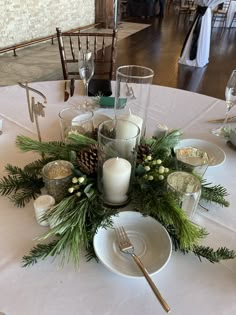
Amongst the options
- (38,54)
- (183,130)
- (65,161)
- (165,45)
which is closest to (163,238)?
(65,161)

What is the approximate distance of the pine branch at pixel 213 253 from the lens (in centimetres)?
58

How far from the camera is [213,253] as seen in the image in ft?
1.90

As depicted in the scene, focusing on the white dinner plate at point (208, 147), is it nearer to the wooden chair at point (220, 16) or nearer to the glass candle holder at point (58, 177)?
the glass candle holder at point (58, 177)

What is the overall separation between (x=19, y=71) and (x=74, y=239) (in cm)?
301

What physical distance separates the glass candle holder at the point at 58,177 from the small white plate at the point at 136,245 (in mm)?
136

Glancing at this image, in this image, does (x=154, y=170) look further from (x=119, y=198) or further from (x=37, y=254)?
(x=37, y=254)

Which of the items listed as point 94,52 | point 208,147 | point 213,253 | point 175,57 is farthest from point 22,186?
point 175,57

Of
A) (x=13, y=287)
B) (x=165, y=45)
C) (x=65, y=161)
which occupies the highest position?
(x=65, y=161)

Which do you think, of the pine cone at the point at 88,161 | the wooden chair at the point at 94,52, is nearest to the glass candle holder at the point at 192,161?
the pine cone at the point at 88,161

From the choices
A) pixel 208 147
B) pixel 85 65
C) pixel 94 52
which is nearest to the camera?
pixel 208 147

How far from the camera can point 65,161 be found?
0.69 metres

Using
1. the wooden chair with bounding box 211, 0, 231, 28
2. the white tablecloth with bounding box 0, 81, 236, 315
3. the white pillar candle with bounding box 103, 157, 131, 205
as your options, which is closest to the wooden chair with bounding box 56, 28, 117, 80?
the white pillar candle with bounding box 103, 157, 131, 205

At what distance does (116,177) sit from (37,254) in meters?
0.23

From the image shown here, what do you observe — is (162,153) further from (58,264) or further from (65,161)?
(58,264)
